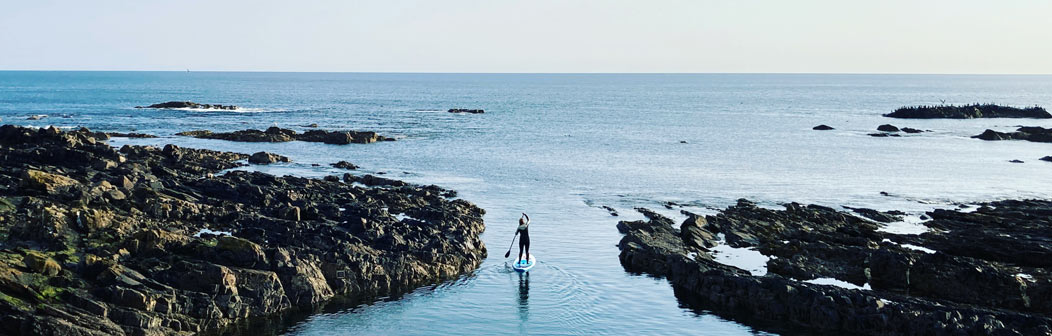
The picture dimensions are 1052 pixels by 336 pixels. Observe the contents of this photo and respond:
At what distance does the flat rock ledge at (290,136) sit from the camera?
9388 centimetres

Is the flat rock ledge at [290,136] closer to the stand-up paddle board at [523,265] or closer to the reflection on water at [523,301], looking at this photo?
the stand-up paddle board at [523,265]

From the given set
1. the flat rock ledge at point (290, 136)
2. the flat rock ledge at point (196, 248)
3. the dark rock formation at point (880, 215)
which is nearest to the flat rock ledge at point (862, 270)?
the dark rock formation at point (880, 215)

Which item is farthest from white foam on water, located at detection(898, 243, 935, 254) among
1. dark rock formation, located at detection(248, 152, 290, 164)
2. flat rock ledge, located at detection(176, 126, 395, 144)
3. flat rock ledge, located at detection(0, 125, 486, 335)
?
flat rock ledge, located at detection(176, 126, 395, 144)

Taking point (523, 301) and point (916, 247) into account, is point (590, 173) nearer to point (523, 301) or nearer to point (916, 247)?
point (916, 247)

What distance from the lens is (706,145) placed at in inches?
3930

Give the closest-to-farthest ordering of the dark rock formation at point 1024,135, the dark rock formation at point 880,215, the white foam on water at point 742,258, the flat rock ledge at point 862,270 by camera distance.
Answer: the flat rock ledge at point 862,270
the white foam on water at point 742,258
the dark rock formation at point 880,215
the dark rock formation at point 1024,135

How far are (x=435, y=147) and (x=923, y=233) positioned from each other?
57.2 meters

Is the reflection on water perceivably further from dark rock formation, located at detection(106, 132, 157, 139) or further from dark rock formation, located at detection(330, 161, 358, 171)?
dark rock formation, located at detection(106, 132, 157, 139)

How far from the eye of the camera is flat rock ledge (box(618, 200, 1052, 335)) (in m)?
28.4

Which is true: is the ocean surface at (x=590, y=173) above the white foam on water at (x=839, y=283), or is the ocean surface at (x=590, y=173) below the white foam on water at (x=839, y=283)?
below

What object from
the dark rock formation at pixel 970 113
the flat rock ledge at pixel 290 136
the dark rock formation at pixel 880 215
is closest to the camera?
the dark rock formation at pixel 880 215

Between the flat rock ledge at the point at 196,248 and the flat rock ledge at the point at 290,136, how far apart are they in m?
41.5

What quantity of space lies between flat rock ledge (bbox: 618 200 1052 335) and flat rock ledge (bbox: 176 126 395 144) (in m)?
54.2

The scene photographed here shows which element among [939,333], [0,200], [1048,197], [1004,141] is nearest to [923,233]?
[939,333]
